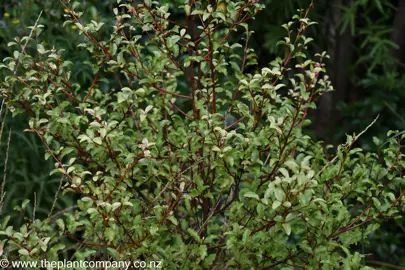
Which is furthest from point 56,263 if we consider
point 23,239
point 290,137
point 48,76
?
point 290,137

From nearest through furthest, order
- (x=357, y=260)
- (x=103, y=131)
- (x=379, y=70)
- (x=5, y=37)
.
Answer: (x=103, y=131)
(x=357, y=260)
(x=5, y=37)
(x=379, y=70)

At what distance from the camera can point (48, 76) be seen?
241 cm

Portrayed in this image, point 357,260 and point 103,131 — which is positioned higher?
point 103,131

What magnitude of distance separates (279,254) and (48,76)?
114 centimetres

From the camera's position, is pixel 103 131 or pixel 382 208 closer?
pixel 103 131

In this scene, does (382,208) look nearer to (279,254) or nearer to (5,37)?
(279,254)

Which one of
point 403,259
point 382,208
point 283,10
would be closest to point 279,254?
point 382,208

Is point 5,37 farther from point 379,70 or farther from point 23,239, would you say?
point 379,70

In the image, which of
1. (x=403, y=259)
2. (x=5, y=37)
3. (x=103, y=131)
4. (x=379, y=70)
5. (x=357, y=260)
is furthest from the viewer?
(x=379, y=70)

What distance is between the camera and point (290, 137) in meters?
2.20

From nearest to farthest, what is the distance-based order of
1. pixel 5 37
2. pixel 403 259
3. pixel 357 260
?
pixel 357 260 < pixel 403 259 < pixel 5 37

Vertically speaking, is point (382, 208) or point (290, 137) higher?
point (290, 137)

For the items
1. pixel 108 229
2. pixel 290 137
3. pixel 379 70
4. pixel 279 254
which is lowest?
pixel 379 70

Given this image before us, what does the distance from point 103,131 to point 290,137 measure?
0.68 meters
